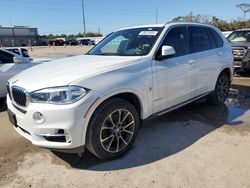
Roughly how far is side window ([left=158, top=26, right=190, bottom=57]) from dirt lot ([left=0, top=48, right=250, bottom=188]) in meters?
1.34

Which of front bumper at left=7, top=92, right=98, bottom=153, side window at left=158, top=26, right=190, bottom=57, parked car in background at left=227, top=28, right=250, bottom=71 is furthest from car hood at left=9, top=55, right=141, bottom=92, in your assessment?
parked car in background at left=227, top=28, right=250, bottom=71

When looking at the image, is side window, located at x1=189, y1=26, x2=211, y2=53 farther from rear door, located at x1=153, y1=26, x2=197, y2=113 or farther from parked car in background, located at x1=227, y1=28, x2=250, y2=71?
parked car in background, located at x1=227, y1=28, x2=250, y2=71

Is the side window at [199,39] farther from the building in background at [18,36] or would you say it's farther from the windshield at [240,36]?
the building in background at [18,36]

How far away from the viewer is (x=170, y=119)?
5.19m

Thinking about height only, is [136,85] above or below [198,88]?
above

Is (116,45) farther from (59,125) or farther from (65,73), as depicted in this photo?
(59,125)

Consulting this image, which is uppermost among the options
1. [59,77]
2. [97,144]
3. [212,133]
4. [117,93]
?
[59,77]

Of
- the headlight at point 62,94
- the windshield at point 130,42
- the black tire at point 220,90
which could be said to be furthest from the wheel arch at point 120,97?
the black tire at point 220,90

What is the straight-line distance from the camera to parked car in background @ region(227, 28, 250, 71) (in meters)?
9.15

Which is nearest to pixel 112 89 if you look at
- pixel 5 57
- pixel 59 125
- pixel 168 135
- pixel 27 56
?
pixel 59 125

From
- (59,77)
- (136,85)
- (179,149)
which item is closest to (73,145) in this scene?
(59,77)

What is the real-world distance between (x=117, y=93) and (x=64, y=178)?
1226 millimetres

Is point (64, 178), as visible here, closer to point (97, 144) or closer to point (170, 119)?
point (97, 144)

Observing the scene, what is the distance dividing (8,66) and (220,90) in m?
5.02
